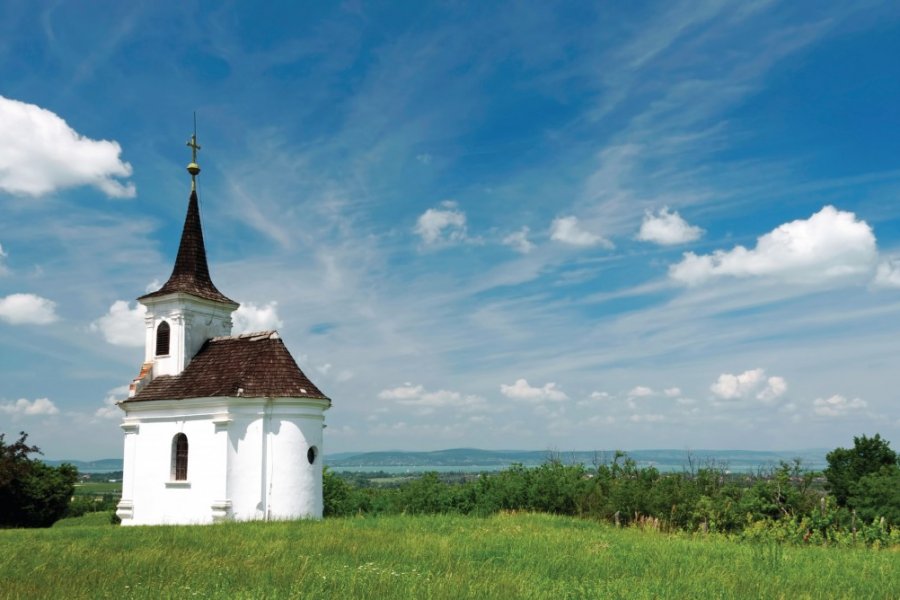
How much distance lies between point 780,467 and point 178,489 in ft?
71.6

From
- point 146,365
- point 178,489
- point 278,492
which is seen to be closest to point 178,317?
point 146,365

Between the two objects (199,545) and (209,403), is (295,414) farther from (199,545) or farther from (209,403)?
(199,545)

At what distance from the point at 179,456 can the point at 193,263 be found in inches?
346

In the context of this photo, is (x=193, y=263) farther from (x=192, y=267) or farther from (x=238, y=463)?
(x=238, y=463)

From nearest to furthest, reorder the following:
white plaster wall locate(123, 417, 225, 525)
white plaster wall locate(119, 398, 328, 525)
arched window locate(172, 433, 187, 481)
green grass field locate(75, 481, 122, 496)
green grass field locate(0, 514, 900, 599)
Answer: green grass field locate(0, 514, 900, 599), white plaster wall locate(119, 398, 328, 525), white plaster wall locate(123, 417, 225, 525), arched window locate(172, 433, 187, 481), green grass field locate(75, 481, 122, 496)

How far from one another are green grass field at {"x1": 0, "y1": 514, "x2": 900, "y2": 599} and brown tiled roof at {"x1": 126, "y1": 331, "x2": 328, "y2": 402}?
8.05 meters

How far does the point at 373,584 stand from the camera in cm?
1006

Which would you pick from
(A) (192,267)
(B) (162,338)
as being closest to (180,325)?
(B) (162,338)

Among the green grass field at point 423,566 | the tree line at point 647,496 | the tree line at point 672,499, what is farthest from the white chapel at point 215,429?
the green grass field at point 423,566

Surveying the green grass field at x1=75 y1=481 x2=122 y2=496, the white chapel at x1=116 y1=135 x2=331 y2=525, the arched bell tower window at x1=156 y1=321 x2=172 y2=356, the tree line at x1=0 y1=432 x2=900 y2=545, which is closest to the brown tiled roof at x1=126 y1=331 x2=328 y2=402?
the white chapel at x1=116 y1=135 x2=331 y2=525

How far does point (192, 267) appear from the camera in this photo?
3116cm

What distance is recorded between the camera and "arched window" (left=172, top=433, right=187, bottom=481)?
2712cm

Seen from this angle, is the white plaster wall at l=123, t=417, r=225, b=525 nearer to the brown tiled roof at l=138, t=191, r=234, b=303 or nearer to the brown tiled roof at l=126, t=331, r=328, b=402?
the brown tiled roof at l=126, t=331, r=328, b=402

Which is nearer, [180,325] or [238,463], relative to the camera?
[238,463]
